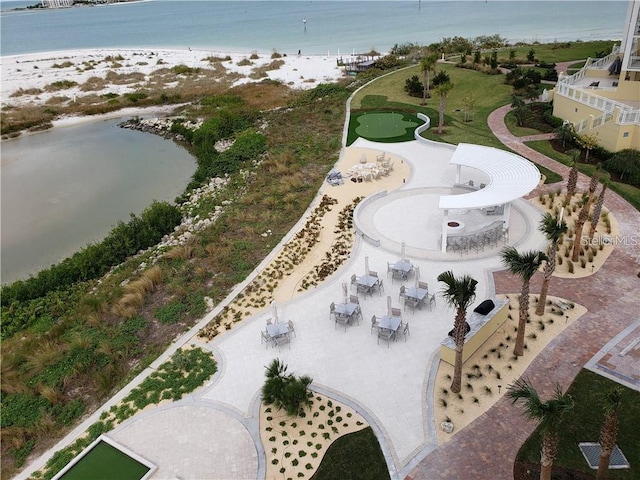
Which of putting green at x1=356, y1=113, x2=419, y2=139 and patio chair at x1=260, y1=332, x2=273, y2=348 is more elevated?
putting green at x1=356, y1=113, x2=419, y2=139

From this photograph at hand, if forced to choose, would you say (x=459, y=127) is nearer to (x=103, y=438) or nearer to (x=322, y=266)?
(x=322, y=266)

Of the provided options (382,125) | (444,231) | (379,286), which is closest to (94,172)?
(382,125)

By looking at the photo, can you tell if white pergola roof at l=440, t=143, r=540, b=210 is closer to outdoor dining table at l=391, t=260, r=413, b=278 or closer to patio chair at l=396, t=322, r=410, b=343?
outdoor dining table at l=391, t=260, r=413, b=278

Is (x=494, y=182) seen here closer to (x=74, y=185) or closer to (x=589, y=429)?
(x=589, y=429)

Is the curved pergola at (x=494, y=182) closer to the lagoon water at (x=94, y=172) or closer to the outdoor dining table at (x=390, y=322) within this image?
the outdoor dining table at (x=390, y=322)

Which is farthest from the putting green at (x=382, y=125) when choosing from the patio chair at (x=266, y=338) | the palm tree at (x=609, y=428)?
the palm tree at (x=609, y=428)

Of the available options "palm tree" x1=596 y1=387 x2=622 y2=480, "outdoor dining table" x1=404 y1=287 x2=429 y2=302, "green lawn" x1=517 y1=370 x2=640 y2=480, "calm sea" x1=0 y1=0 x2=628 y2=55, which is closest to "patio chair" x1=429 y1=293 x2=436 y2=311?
"outdoor dining table" x1=404 y1=287 x2=429 y2=302
